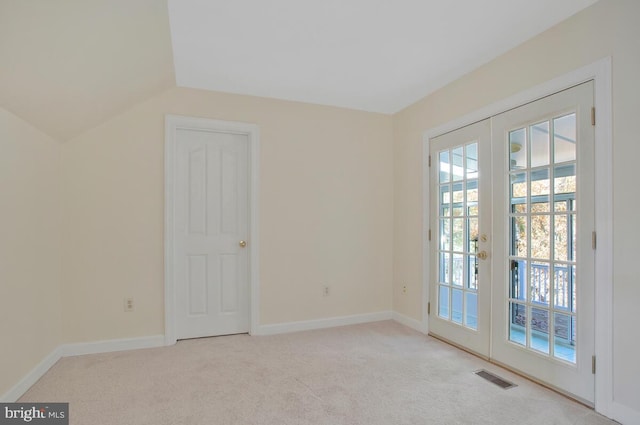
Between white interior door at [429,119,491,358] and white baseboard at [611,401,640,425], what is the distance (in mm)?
920

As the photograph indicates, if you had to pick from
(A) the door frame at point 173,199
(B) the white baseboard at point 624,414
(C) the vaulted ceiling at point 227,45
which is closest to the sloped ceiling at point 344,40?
(C) the vaulted ceiling at point 227,45

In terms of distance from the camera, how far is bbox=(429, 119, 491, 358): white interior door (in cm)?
289

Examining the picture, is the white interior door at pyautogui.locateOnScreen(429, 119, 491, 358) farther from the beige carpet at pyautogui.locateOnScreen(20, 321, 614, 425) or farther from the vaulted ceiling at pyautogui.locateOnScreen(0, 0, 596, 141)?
the vaulted ceiling at pyautogui.locateOnScreen(0, 0, 596, 141)

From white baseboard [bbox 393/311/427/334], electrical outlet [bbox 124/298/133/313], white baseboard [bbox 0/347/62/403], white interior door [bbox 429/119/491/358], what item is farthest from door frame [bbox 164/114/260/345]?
white interior door [bbox 429/119/491/358]

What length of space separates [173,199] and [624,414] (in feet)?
11.9

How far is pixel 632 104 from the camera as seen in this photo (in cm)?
193

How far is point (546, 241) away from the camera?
241cm

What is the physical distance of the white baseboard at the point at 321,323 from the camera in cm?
355

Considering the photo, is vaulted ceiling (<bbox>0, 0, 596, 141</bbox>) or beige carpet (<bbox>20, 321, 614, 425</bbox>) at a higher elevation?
vaulted ceiling (<bbox>0, 0, 596, 141</bbox>)

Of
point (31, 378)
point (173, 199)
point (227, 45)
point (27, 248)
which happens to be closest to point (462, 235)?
point (227, 45)

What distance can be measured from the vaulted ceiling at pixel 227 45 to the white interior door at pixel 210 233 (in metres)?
0.61

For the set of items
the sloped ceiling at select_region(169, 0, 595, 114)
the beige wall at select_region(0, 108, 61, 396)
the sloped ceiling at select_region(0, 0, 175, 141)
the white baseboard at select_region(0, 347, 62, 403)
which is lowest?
the white baseboard at select_region(0, 347, 62, 403)

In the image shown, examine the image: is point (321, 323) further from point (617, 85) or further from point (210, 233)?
point (617, 85)

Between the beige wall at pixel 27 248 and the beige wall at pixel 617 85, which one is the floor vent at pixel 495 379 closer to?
the beige wall at pixel 617 85
